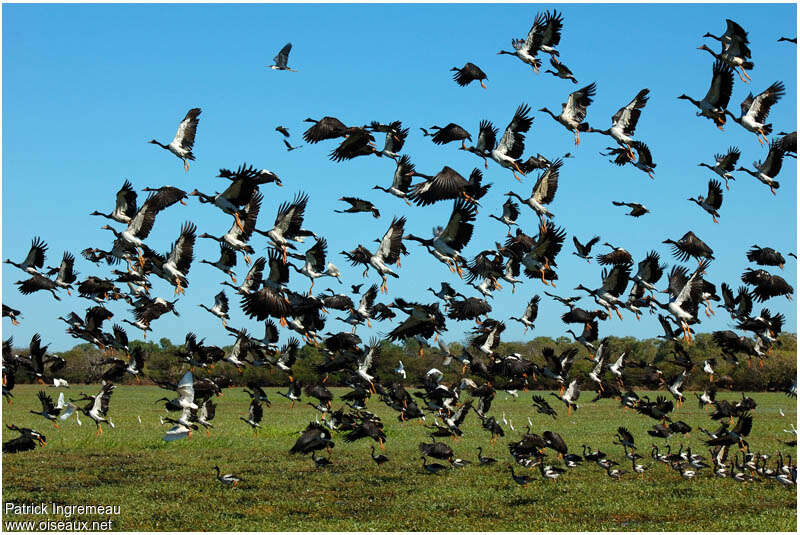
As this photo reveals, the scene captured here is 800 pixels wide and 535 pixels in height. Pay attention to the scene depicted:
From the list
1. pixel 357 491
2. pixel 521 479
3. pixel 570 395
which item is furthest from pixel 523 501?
pixel 570 395

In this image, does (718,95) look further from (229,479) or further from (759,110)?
(229,479)

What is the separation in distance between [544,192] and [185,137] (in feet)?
32.7

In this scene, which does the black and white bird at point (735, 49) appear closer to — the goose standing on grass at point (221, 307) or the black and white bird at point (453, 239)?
the black and white bird at point (453, 239)

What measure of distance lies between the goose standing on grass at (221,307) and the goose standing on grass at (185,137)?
4708 millimetres

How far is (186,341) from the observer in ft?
81.0

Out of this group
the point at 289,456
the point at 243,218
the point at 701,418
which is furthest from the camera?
the point at 701,418

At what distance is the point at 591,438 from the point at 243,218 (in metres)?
20.0

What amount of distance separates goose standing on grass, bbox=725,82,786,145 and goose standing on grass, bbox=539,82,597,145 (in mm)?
3406

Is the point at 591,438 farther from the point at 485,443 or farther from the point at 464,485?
the point at 464,485

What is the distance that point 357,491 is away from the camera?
68.7ft

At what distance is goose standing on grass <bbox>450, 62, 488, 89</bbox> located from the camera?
2273 centimetres

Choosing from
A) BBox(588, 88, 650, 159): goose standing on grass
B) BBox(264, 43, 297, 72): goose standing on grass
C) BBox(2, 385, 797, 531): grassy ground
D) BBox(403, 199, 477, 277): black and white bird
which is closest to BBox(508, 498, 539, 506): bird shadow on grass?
BBox(2, 385, 797, 531): grassy ground

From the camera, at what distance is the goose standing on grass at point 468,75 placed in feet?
74.6

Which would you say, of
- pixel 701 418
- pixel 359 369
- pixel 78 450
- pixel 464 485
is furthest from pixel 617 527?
pixel 701 418
